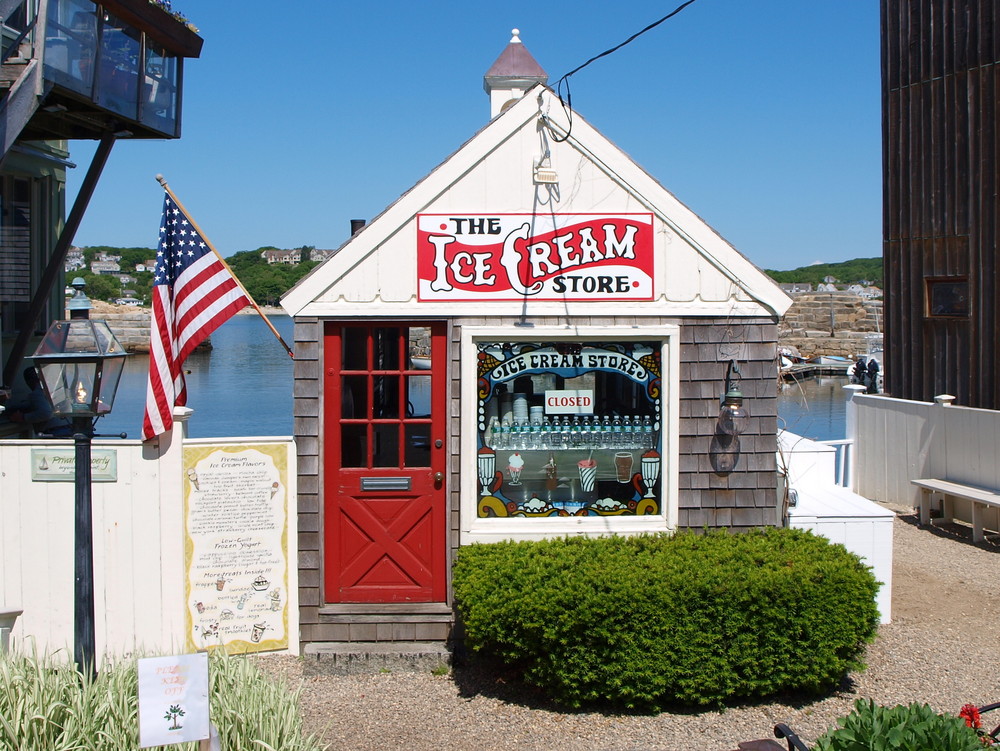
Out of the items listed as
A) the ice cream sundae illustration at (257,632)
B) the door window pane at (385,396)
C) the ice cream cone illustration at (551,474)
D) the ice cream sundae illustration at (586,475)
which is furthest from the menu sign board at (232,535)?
the ice cream sundae illustration at (586,475)

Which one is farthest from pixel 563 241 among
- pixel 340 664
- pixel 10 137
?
pixel 10 137

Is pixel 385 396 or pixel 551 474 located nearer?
pixel 551 474

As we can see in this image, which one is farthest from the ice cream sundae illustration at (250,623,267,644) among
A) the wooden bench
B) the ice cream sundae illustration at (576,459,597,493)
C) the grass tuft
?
the wooden bench

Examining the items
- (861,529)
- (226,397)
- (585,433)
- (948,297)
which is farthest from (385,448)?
(226,397)

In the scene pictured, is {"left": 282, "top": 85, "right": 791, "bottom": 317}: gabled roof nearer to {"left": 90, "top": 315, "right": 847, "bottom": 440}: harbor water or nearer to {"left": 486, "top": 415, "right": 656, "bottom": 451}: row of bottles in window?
{"left": 486, "top": 415, "right": 656, "bottom": 451}: row of bottles in window

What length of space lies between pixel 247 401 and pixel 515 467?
24156 mm

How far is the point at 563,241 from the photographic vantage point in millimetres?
6961

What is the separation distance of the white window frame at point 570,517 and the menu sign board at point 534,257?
258mm

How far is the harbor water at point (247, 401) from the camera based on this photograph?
72.7 ft

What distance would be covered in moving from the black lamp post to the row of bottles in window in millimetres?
3117

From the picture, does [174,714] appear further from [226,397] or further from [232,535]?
[226,397]

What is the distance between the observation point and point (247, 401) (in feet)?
98.0

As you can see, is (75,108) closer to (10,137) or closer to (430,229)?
(10,137)

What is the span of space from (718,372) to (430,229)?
240 cm
